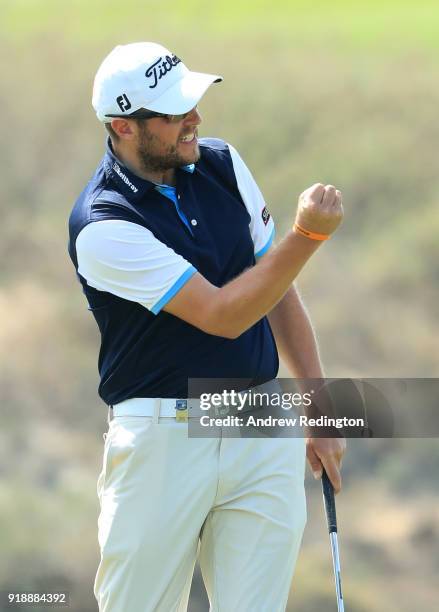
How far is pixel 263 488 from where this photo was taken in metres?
2.34

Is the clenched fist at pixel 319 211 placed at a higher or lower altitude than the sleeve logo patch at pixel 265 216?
lower

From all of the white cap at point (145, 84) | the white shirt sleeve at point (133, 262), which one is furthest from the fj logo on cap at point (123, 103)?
the white shirt sleeve at point (133, 262)

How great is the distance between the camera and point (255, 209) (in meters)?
2.52

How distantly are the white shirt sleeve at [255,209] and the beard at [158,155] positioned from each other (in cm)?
12

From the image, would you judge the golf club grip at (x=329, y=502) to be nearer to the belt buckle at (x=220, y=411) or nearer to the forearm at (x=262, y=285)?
the belt buckle at (x=220, y=411)

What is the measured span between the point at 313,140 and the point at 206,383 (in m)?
4.27

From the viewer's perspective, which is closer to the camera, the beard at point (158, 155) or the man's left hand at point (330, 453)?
the beard at point (158, 155)

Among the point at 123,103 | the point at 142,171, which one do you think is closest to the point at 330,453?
the point at 142,171

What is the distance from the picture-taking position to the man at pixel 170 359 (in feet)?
7.58

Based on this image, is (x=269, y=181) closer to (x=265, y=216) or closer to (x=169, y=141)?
(x=265, y=216)

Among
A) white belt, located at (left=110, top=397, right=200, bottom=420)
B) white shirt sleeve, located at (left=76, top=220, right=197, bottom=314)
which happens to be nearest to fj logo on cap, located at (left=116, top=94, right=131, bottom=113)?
white shirt sleeve, located at (left=76, top=220, right=197, bottom=314)

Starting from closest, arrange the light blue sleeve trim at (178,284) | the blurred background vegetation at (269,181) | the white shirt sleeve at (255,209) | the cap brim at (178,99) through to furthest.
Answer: the light blue sleeve trim at (178,284), the cap brim at (178,99), the white shirt sleeve at (255,209), the blurred background vegetation at (269,181)

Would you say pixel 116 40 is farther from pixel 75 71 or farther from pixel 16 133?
pixel 16 133

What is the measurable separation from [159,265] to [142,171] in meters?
0.26
